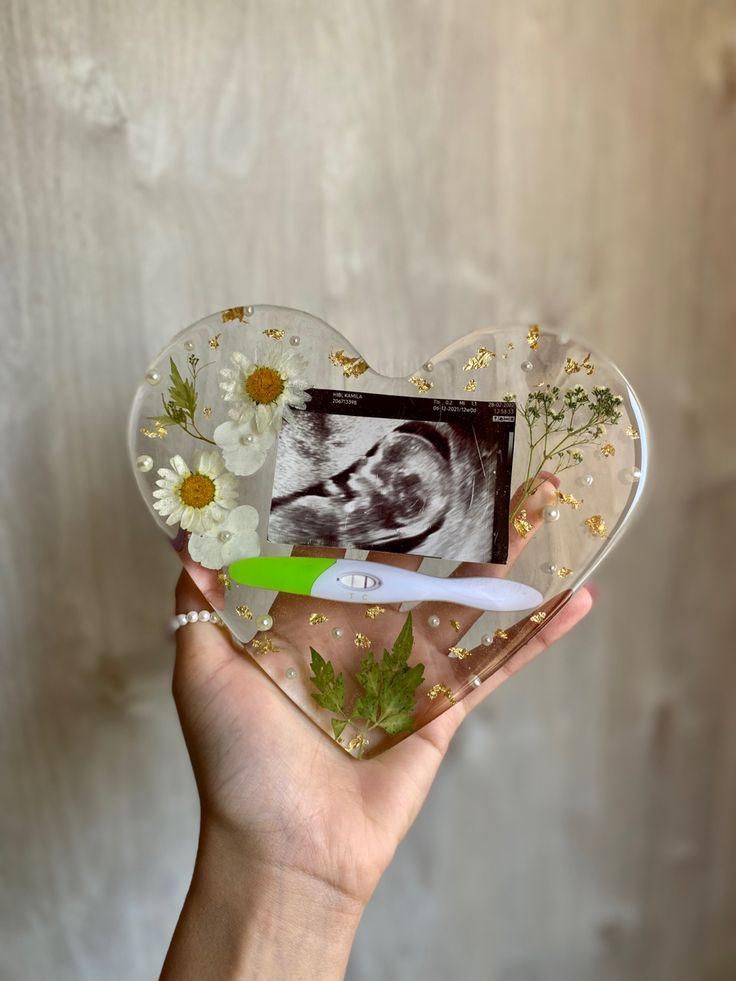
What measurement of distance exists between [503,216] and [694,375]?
0.24 meters

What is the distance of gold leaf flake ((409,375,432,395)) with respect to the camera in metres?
0.65

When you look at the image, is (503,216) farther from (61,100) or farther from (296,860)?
(296,860)

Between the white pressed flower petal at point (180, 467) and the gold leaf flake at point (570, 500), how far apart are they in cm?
29

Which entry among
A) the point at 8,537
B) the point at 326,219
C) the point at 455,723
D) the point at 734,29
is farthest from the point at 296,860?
the point at 734,29

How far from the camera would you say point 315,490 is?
2.10 feet

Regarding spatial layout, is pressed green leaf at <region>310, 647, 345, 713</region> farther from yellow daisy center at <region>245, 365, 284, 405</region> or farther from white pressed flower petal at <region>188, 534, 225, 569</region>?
yellow daisy center at <region>245, 365, 284, 405</region>

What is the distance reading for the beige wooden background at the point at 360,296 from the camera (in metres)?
0.76

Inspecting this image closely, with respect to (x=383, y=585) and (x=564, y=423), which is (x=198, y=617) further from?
(x=564, y=423)

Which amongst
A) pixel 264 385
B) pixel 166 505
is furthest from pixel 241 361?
pixel 166 505

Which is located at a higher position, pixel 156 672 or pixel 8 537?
pixel 8 537

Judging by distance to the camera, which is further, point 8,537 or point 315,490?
point 8,537

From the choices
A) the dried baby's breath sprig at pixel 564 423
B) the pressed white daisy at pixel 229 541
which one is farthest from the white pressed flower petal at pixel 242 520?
the dried baby's breath sprig at pixel 564 423

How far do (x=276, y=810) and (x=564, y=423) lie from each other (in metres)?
0.37

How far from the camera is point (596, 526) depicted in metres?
0.64
